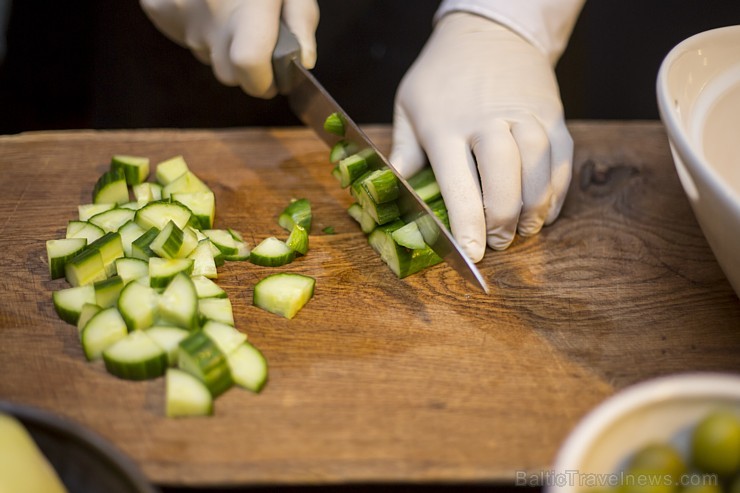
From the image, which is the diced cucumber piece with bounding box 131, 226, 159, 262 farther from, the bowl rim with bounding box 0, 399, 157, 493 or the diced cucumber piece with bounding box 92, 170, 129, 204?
the bowl rim with bounding box 0, 399, 157, 493

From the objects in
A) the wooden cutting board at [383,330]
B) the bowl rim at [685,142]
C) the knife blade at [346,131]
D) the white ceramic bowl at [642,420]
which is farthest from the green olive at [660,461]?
the knife blade at [346,131]

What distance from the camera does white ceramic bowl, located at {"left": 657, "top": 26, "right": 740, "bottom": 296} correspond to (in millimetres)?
1819

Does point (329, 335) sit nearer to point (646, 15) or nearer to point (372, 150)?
point (372, 150)

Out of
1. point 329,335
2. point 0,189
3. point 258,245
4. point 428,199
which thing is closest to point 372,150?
point 428,199

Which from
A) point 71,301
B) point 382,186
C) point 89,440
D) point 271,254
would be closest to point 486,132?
point 382,186

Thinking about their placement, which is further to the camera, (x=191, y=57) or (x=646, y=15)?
(x=646, y=15)

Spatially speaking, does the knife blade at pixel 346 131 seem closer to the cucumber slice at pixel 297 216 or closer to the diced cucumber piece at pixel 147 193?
the cucumber slice at pixel 297 216

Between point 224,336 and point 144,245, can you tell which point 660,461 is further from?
point 144,245

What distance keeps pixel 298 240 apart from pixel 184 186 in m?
0.49

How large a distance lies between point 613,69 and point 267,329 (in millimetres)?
2740

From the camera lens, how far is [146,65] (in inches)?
128

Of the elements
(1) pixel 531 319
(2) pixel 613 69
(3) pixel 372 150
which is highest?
(3) pixel 372 150

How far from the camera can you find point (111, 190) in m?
2.48

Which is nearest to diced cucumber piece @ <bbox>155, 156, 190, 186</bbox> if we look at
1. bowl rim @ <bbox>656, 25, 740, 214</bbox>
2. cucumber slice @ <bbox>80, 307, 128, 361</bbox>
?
cucumber slice @ <bbox>80, 307, 128, 361</bbox>
